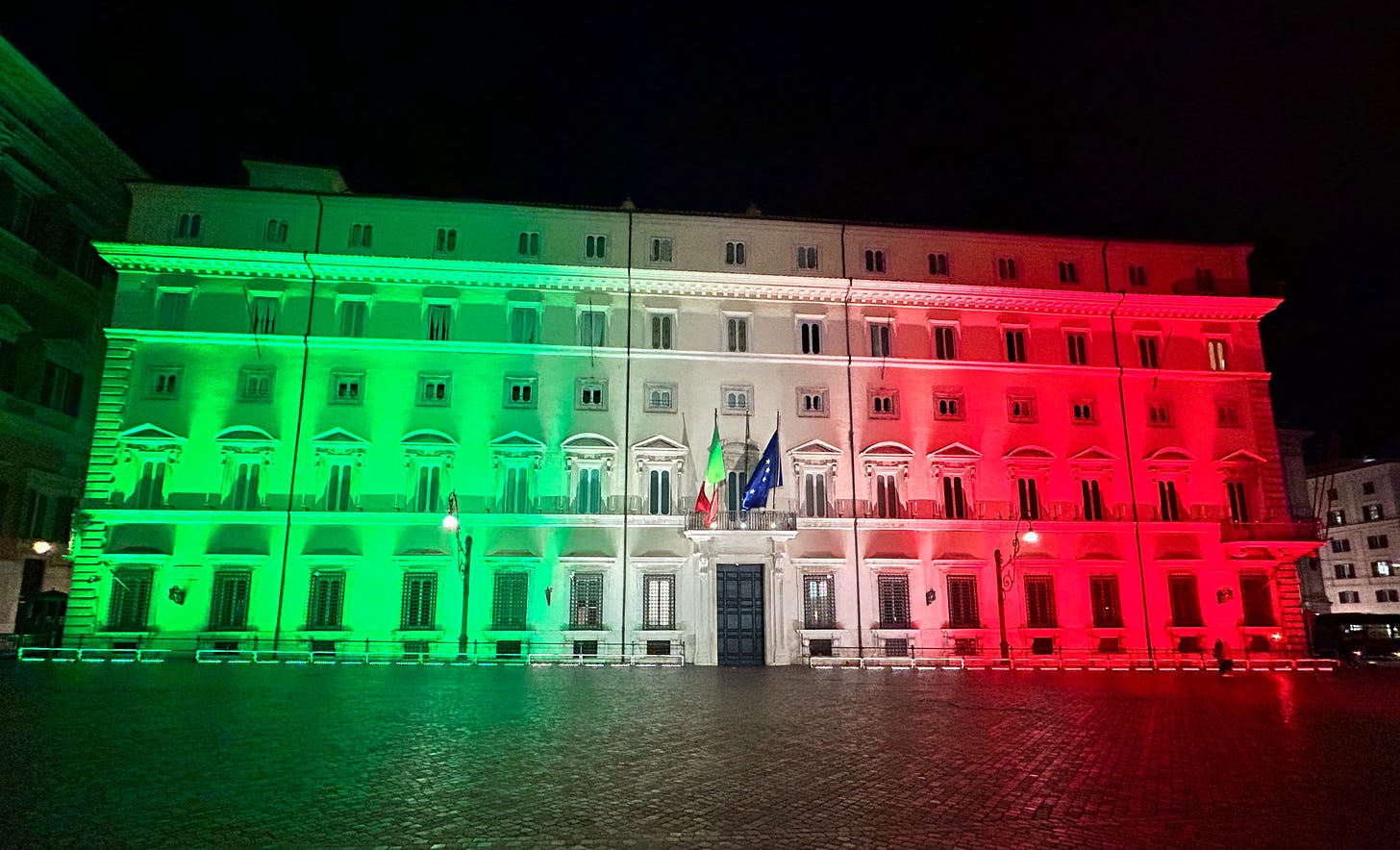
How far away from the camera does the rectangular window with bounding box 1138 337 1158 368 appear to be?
3978 cm

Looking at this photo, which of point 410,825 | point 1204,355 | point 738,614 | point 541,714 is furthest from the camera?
point 1204,355

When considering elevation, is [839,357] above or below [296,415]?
above

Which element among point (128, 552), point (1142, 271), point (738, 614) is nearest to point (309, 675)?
point (128, 552)

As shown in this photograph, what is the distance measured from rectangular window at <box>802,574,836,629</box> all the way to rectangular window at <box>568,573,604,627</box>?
831cm

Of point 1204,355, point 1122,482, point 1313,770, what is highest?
point 1204,355

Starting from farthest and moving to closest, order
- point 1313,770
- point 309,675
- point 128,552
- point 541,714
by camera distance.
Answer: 1. point 128,552
2. point 309,675
3. point 541,714
4. point 1313,770

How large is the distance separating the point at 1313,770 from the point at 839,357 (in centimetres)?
2749

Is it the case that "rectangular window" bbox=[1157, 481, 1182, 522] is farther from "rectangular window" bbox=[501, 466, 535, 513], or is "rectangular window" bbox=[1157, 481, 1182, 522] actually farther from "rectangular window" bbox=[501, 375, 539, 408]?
"rectangular window" bbox=[501, 375, 539, 408]

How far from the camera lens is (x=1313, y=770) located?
36.2 feet

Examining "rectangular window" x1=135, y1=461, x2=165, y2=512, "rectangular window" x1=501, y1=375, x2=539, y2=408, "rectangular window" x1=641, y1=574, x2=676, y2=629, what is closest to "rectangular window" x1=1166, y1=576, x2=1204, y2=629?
"rectangular window" x1=641, y1=574, x2=676, y2=629

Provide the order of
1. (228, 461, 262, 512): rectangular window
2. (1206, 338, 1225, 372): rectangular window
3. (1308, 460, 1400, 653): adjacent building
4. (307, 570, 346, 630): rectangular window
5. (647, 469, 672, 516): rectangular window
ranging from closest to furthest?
(307, 570, 346, 630): rectangular window → (228, 461, 262, 512): rectangular window → (647, 469, 672, 516): rectangular window → (1206, 338, 1225, 372): rectangular window → (1308, 460, 1400, 653): adjacent building

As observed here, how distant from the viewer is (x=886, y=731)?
14.1 meters

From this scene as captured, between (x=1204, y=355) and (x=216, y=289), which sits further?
(x=1204, y=355)

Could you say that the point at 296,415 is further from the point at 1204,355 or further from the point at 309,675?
the point at 1204,355
